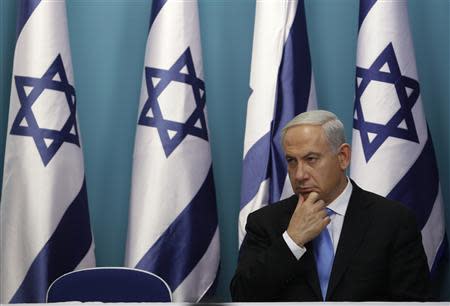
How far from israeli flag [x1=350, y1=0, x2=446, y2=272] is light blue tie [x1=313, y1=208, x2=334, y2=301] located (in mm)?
1137

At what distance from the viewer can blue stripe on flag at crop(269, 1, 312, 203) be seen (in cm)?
422

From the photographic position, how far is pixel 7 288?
4.16 meters

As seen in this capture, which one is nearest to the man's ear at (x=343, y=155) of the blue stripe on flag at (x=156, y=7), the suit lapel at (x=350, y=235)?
the suit lapel at (x=350, y=235)

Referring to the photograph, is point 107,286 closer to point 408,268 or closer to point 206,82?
point 408,268

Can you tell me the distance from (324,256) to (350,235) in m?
0.12

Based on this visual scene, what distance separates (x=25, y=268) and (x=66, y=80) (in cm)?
101

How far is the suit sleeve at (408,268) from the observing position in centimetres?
289

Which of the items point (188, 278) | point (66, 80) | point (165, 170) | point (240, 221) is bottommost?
point (188, 278)

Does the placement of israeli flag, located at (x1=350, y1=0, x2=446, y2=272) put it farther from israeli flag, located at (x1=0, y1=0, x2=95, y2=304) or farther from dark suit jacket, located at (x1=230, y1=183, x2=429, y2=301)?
israeli flag, located at (x1=0, y1=0, x2=95, y2=304)

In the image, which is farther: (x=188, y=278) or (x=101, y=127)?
(x=101, y=127)

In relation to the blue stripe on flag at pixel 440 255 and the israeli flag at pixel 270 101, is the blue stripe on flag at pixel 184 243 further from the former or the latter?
the blue stripe on flag at pixel 440 255

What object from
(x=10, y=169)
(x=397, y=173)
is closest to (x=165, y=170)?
(x=10, y=169)

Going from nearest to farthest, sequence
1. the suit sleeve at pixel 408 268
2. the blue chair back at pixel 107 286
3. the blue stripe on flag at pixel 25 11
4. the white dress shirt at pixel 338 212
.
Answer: the suit sleeve at pixel 408 268 → the white dress shirt at pixel 338 212 → the blue chair back at pixel 107 286 → the blue stripe on flag at pixel 25 11

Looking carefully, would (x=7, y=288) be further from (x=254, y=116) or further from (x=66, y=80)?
(x=254, y=116)
